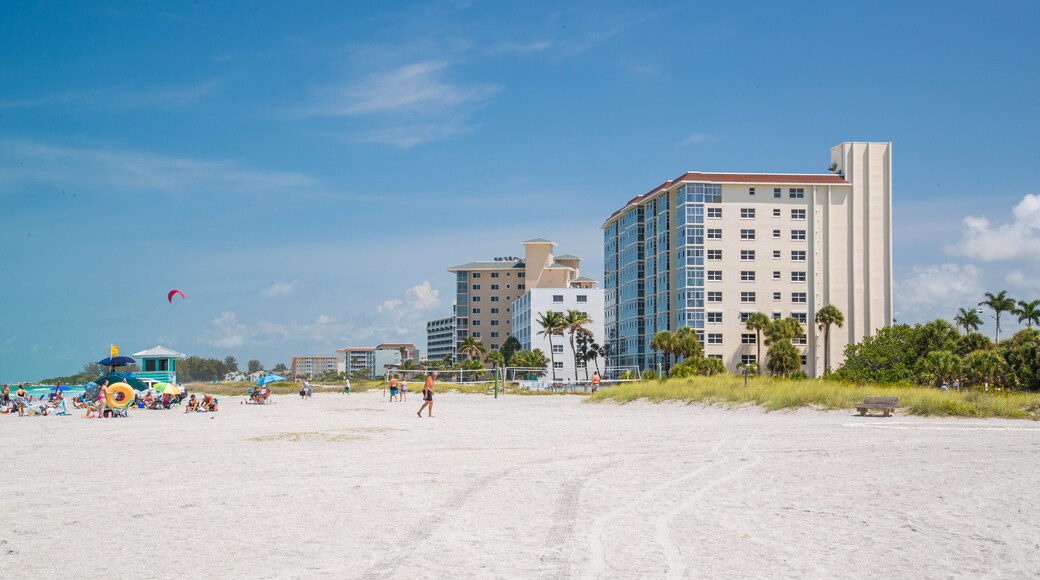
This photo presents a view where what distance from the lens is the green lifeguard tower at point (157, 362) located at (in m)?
51.3

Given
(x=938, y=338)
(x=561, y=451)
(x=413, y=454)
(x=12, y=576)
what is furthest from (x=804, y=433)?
(x=938, y=338)

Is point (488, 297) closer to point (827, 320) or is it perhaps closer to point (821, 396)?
point (827, 320)

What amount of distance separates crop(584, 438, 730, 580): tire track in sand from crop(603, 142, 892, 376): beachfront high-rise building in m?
73.2

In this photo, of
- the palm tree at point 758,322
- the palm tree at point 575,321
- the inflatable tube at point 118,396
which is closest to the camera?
the inflatable tube at point 118,396

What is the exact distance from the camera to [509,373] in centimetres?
9612

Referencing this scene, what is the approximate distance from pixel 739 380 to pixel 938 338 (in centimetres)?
2615

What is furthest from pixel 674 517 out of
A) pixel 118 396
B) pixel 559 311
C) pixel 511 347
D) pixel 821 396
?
pixel 511 347

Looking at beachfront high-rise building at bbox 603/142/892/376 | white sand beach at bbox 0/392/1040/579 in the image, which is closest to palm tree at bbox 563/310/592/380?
beachfront high-rise building at bbox 603/142/892/376

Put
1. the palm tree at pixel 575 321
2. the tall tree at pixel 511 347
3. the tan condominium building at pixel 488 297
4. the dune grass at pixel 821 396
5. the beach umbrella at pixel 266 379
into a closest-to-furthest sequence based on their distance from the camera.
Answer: the dune grass at pixel 821 396 → the beach umbrella at pixel 266 379 → the palm tree at pixel 575 321 → the tall tree at pixel 511 347 → the tan condominium building at pixel 488 297

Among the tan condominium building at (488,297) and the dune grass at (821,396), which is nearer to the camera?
the dune grass at (821,396)

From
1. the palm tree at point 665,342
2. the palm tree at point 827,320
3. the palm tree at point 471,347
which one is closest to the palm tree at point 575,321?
the palm tree at point 665,342

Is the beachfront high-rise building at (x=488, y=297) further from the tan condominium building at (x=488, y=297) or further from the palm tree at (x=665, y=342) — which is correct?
the palm tree at (x=665, y=342)

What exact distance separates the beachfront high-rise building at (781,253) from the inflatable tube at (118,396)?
6150 cm

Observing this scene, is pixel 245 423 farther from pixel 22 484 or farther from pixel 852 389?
pixel 852 389
